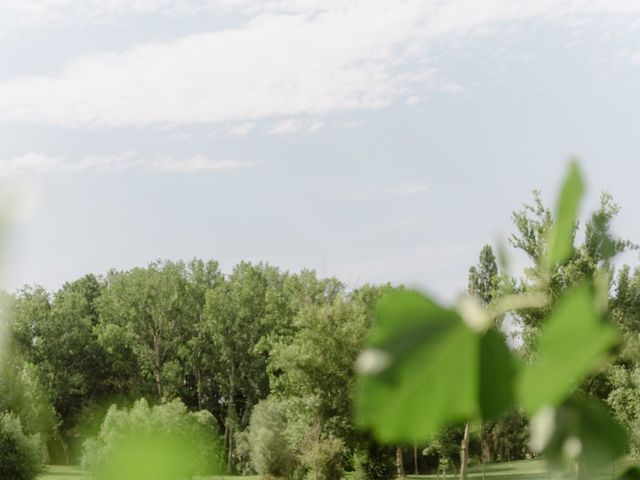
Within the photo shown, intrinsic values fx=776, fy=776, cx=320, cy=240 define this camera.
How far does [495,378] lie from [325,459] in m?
20.7

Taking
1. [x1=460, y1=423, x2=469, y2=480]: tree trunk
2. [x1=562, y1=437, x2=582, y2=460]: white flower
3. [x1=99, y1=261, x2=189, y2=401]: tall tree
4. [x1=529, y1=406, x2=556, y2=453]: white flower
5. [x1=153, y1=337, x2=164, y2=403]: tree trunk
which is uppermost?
[x1=99, y1=261, x2=189, y2=401]: tall tree

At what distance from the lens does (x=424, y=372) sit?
127mm

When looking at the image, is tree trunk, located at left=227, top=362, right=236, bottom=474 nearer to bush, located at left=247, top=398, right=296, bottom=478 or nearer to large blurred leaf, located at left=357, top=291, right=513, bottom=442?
bush, located at left=247, top=398, right=296, bottom=478

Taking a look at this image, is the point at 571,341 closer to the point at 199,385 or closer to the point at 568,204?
the point at 568,204

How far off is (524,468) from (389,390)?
3176 centimetres

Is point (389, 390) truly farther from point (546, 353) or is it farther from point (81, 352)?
point (81, 352)

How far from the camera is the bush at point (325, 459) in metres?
20.0

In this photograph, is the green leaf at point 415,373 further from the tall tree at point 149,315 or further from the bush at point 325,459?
the tall tree at point 149,315

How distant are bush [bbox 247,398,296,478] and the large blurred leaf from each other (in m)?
24.1

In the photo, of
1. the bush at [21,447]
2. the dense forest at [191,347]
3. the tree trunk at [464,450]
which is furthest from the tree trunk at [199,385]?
the tree trunk at [464,450]

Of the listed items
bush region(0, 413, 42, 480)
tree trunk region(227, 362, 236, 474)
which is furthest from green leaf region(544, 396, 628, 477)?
tree trunk region(227, 362, 236, 474)

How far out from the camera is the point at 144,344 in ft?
110

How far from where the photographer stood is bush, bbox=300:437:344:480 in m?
20.0

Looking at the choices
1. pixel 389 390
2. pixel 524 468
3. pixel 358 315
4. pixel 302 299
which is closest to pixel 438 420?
pixel 389 390
